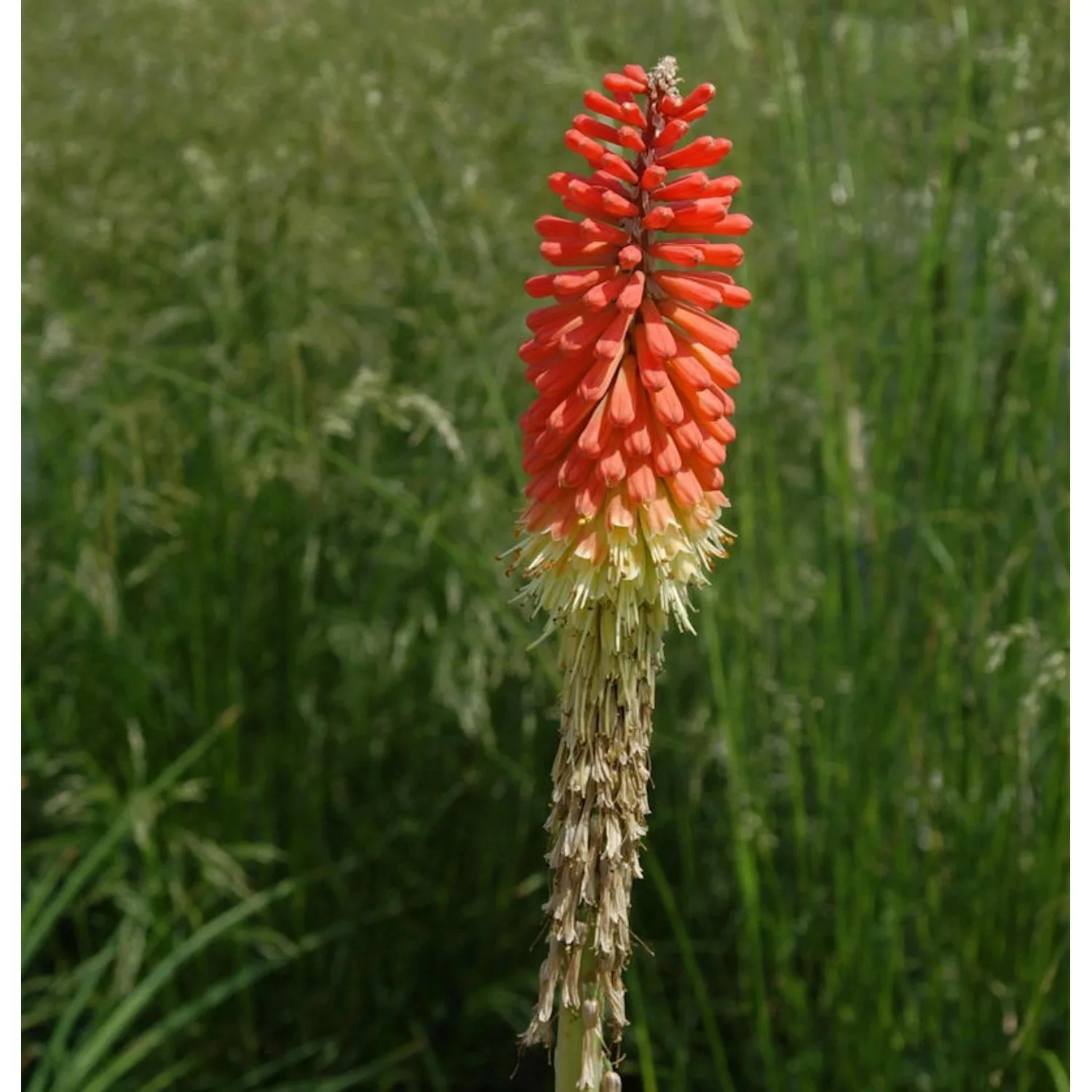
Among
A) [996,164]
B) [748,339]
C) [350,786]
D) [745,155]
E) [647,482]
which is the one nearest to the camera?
[647,482]

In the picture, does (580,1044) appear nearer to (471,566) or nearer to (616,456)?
(616,456)

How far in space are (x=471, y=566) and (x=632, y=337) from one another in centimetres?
130

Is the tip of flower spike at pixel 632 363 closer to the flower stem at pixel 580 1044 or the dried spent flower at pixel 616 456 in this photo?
the dried spent flower at pixel 616 456

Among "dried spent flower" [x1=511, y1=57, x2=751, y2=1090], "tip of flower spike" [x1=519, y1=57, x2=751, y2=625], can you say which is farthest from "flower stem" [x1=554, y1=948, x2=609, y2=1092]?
"tip of flower spike" [x1=519, y1=57, x2=751, y2=625]

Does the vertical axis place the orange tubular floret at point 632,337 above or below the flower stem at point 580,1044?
above

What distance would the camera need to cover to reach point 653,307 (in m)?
1.57

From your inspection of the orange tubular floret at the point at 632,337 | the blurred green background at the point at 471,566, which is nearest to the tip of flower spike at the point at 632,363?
the orange tubular floret at the point at 632,337

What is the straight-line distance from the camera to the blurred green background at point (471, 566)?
9.59ft

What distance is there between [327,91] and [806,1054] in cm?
256

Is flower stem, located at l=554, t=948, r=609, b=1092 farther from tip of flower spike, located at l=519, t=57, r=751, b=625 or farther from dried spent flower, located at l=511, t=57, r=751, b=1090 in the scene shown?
tip of flower spike, located at l=519, t=57, r=751, b=625

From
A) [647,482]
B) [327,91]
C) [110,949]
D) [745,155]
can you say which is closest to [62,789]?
[110,949]

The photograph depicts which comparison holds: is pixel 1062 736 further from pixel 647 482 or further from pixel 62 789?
pixel 62 789

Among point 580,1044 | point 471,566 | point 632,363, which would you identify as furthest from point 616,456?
point 471,566

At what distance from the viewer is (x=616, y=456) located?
1.55 meters
